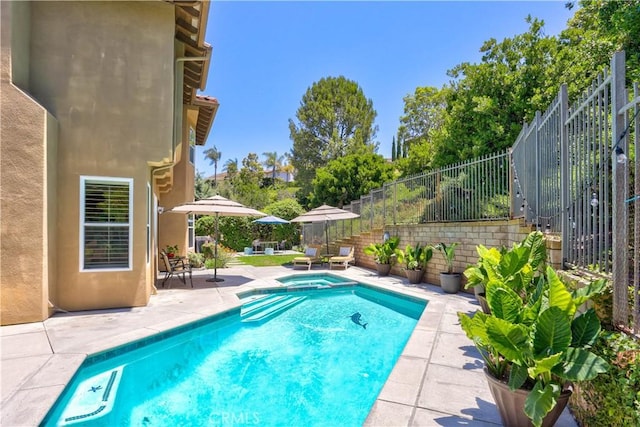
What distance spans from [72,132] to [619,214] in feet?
31.3

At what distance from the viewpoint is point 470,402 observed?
374cm

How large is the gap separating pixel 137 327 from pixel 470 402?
19.4 ft

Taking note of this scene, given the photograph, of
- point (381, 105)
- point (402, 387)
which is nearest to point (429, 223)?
point (402, 387)

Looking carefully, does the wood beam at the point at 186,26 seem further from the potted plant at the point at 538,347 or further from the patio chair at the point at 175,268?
the potted plant at the point at 538,347

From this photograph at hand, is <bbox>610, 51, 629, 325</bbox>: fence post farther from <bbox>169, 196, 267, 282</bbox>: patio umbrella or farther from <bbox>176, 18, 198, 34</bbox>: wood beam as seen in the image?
<bbox>169, 196, 267, 282</bbox>: patio umbrella

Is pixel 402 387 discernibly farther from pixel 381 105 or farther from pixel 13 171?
pixel 381 105

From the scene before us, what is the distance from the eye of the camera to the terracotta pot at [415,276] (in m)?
11.4

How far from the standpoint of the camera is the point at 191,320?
7.28 meters

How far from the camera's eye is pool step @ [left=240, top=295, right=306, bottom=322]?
895 cm

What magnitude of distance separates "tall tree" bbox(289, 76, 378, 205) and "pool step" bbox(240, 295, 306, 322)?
24265mm

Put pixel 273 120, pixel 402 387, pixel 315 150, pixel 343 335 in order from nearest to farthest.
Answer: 1. pixel 402 387
2. pixel 343 335
3. pixel 315 150
4. pixel 273 120

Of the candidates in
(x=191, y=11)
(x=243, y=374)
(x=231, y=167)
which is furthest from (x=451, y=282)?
(x=231, y=167)

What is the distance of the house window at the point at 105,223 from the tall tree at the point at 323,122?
1063 inches

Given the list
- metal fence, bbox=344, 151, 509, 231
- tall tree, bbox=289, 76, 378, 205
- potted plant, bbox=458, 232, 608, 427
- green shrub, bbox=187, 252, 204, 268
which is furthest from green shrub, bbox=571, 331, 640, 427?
tall tree, bbox=289, 76, 378, 205
